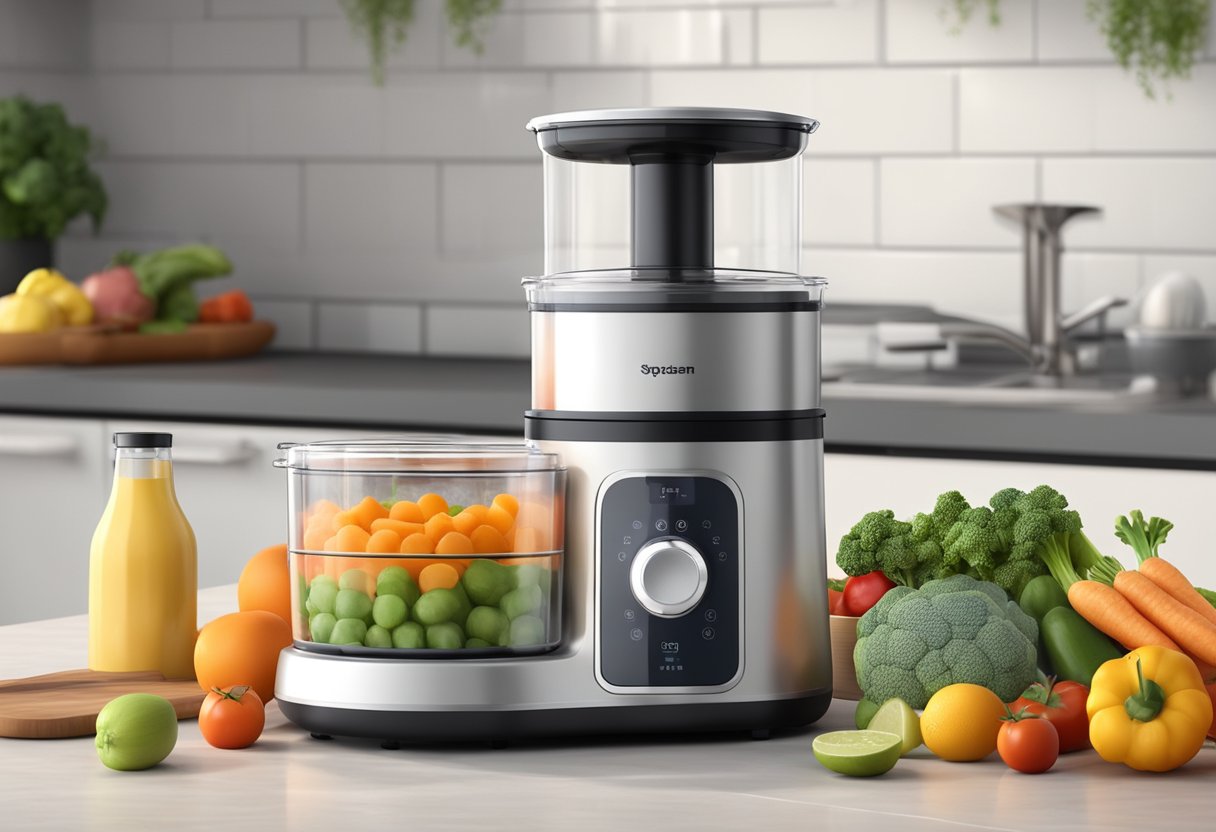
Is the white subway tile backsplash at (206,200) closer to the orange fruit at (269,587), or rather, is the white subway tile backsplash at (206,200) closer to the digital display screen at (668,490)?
the orange fruit at (269,587)

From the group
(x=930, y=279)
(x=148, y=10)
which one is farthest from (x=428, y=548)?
(x=148, y=10)

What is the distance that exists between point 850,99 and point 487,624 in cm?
213

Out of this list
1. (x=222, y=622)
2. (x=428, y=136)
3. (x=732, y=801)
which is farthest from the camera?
(x=428, y=136)

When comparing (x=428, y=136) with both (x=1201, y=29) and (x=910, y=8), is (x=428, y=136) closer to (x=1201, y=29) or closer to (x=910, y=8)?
(x=910, y=8)

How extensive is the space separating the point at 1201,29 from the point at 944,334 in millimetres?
625

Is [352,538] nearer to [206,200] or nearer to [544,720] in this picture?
[544,720]

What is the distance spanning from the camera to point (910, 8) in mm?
2965

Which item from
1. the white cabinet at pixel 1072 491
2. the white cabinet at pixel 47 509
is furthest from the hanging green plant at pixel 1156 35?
the white cabinet at pixel 47 509

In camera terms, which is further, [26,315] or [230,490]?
[26,315]

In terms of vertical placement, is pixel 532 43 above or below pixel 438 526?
above

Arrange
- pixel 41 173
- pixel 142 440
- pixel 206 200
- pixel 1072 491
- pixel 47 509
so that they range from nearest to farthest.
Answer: pixel 142 440 → pixel 1072 491 → pixel 47 509 → pixel 41 173 → pixel 206 200

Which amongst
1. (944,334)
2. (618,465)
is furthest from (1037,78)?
(618,465)

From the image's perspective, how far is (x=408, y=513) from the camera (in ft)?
3.39

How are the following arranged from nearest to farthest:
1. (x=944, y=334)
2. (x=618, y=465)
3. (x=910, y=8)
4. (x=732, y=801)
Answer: (x=732, y=801)
(x=618, y=465)
(x=944, y=334)
(x=910, y=8)
